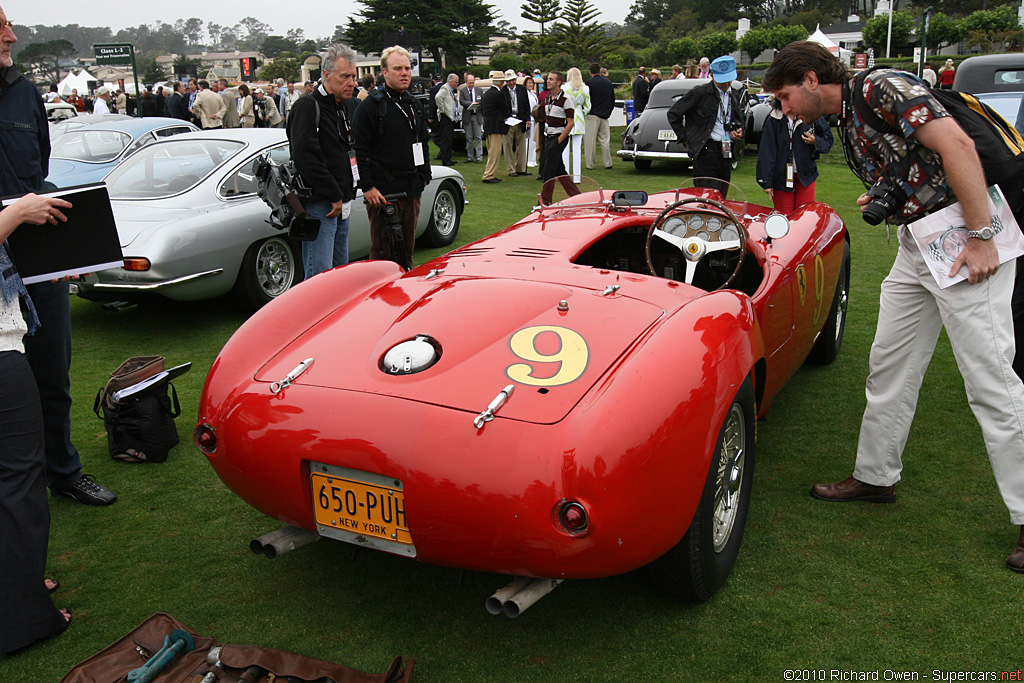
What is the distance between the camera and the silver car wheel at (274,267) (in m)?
6.39

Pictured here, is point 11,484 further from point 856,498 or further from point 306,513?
point 856,498

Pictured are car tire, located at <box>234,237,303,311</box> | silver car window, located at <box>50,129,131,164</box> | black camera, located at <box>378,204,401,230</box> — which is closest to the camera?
black camera, located at <box>378,204,401,230</box>

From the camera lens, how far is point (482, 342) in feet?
8.71

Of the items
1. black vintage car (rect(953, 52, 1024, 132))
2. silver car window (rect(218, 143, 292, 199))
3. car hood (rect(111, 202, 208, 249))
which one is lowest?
car hood (rect(111, 202, 208, 249))

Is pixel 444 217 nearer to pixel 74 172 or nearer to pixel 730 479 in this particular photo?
pixel 74 172

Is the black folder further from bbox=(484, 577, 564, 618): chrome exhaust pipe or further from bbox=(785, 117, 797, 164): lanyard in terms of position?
bbox=(785, 117, 797, 164): lanyard

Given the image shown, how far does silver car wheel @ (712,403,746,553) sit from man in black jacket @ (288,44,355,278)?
3.56 meters

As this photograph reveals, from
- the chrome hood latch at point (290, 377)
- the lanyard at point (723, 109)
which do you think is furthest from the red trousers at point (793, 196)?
the chrome hood latch at point (290, 377)

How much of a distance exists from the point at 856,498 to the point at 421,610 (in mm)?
1931

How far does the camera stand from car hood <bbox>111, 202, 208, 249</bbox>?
19.0 feet

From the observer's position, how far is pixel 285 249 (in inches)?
260

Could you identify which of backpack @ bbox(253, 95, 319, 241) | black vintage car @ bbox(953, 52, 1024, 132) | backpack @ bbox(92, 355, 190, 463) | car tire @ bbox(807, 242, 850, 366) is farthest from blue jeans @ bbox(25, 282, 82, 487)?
black vintage car @ bbox(953, 52, 1024, 132)

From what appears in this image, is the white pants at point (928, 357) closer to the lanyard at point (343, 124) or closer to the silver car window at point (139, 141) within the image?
the lanyard at point (343, 124)

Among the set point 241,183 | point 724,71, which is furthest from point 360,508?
point 724,71
